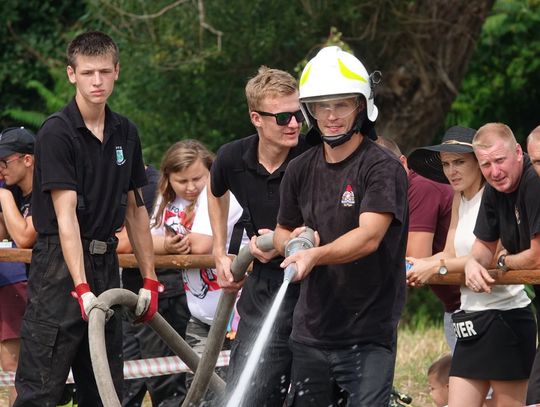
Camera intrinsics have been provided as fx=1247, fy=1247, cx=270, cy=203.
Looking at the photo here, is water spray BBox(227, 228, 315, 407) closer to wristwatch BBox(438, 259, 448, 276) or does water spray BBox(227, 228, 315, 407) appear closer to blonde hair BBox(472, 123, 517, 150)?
wristwatch BBox(438, 259, 448, 276)

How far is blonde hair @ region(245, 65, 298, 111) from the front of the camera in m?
6.70

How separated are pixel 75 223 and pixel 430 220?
83.9 inches

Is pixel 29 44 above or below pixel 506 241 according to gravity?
below

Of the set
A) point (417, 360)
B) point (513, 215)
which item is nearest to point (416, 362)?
point (417, 360)

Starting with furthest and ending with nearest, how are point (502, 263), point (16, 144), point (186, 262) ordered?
1. point (16, 144)
2. point (186, 262)
3. point (502, 263)

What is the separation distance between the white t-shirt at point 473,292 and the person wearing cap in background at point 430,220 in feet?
0.87

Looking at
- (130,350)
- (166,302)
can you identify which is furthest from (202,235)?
(130,350)

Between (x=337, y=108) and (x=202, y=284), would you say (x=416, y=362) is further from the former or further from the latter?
(x=337, y=108)

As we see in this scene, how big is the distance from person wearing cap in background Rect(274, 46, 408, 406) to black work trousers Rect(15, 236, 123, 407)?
1367mm

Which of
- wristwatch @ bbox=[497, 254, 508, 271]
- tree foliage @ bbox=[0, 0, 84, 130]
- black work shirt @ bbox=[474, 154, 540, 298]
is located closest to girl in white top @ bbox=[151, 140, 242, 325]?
black work shirt @ bbox=[474, 154, 540, 298]

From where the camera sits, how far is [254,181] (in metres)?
6.75

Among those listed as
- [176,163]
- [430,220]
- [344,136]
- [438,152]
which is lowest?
[430,220]

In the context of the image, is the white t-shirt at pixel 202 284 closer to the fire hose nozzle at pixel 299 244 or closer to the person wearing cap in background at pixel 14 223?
the person wearing cap in background at pixel 14 223

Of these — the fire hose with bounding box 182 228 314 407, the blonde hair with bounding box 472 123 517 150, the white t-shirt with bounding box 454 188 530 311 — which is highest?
the blonde hair with bounding box 472 123 517 150
